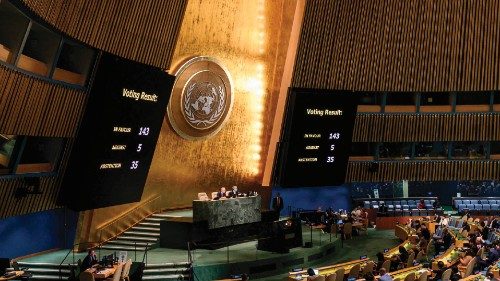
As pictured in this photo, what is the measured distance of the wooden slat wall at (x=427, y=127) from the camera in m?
24.9

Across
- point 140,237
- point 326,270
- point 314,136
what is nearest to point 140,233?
point 140,237

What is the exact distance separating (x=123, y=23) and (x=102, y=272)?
6.72 m

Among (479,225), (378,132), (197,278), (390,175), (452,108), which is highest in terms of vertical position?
(452,108)

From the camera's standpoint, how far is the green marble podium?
699 inches

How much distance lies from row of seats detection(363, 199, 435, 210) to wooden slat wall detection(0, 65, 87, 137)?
49.2 feet

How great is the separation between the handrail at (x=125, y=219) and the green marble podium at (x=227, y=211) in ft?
9.53

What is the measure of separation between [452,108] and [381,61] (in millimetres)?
4094

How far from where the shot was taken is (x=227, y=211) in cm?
1856

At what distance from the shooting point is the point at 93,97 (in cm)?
1494

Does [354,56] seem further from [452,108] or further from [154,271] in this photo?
[154,271]

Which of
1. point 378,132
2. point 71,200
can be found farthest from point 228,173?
point 71,200

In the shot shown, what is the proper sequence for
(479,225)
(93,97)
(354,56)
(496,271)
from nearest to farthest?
(496,271) < (93,97) < (479,225) < (354,56)

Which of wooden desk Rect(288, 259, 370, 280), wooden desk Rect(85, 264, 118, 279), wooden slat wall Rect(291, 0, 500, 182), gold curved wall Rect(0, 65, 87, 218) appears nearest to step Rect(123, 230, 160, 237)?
gold curved wall Rect(0, 65, 87, 218)

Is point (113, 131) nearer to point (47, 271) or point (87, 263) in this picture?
point (87, 263)
